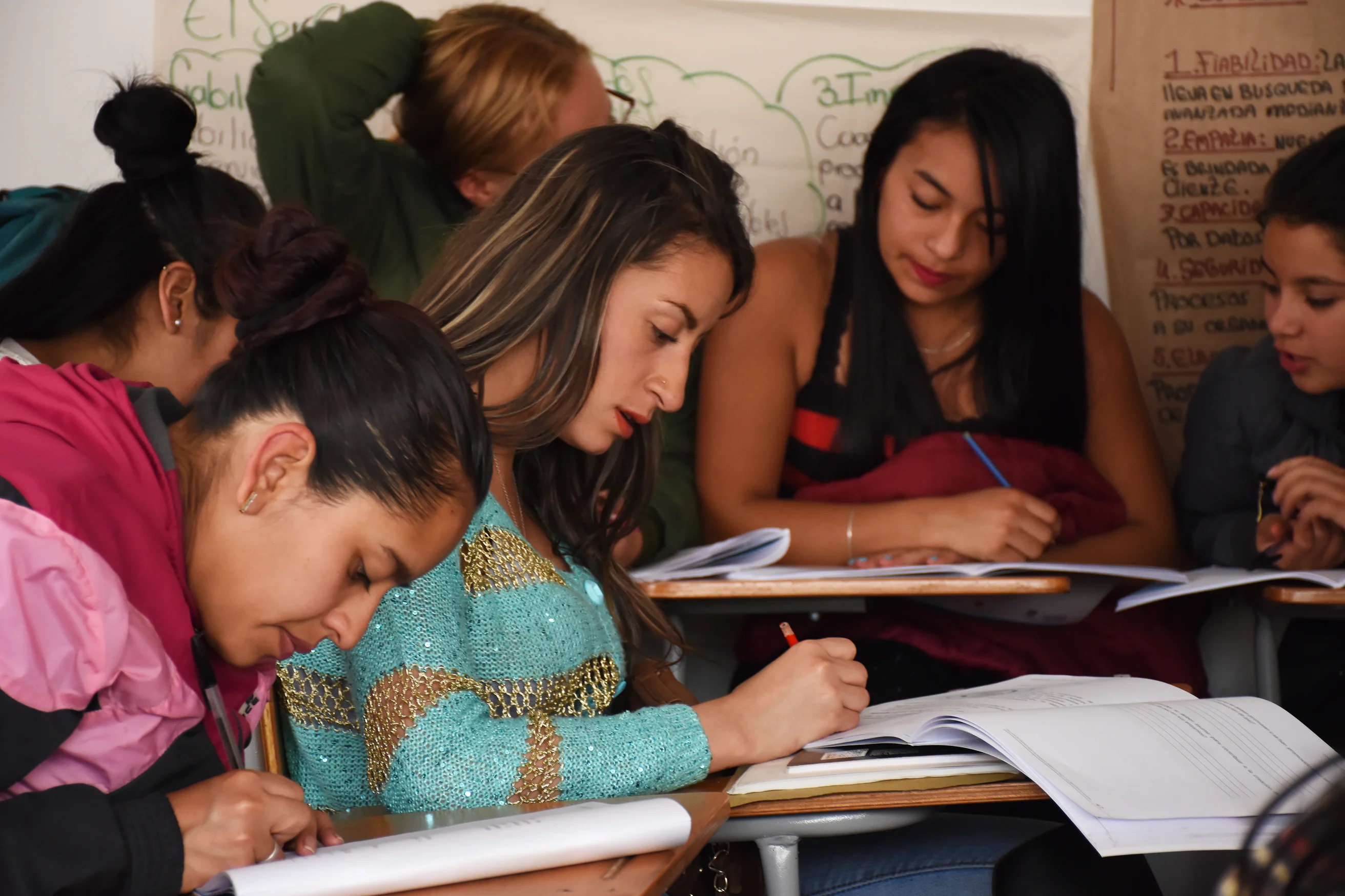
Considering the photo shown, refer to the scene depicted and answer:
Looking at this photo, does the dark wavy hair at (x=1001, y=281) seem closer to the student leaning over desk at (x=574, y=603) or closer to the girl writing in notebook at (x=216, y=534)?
the student leaning over desk at (x=574, y=603)

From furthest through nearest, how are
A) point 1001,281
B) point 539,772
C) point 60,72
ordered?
point 60,72
point 1001,281
point 539,772

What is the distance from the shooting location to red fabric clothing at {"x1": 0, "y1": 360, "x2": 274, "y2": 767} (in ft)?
2.78

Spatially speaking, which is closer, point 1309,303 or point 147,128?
point 147,128

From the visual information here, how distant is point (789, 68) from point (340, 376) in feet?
6.65

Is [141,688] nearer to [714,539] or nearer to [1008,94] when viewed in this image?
[714,539]

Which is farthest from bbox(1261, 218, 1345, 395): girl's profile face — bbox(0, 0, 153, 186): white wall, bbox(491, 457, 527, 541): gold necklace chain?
bbox(0, 0, 153, 186): white wall

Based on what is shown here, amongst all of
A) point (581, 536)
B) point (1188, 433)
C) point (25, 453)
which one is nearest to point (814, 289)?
point (1188, 433)

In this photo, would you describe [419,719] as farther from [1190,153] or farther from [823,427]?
[1190,153]

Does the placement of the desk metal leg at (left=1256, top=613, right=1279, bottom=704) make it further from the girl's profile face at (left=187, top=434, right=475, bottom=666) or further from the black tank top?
the girl's profile face at (left=187, top=434, right=475, bottom=666)

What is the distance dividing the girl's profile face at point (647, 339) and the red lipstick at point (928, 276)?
0.78 metres

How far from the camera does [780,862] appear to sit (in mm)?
1061

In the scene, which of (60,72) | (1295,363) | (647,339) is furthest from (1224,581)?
(60,72)

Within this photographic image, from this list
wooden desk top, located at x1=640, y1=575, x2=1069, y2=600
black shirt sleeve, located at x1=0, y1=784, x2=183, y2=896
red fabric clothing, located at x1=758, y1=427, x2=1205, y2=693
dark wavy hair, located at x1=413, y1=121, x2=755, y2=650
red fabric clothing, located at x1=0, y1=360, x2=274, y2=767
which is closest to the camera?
black shirt sleeve, located at x1=0, y1=784, x2=183, y2=896

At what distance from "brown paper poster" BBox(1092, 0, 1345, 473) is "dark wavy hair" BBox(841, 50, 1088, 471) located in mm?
550
